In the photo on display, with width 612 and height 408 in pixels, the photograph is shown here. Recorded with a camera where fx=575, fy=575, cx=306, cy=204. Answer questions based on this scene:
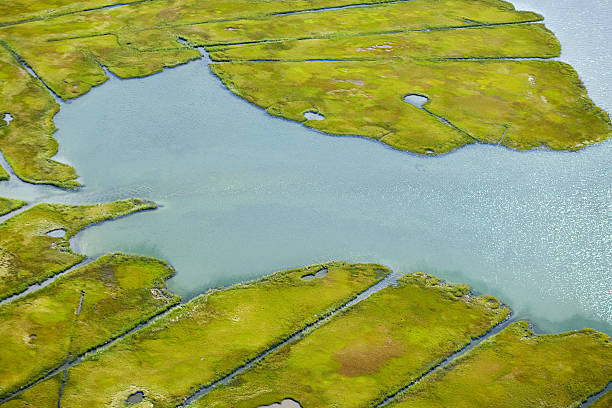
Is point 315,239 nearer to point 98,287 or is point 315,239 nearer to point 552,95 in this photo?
point 98,287

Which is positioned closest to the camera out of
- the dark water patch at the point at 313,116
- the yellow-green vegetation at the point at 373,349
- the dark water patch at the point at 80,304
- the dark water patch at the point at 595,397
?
the yellow-green vegetation at the point at 373,349

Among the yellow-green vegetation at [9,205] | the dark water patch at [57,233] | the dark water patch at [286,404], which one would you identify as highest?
the yellow-green vegetation at [9,205]

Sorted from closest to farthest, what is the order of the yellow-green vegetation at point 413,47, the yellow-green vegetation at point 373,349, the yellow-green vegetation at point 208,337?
A: the yellow-green vegetation at point 208,337
the yellow-green vegetation at point 373,349
the yellow-green vegetation at point 413,47

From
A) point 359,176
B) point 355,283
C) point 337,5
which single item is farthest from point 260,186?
point 337,5

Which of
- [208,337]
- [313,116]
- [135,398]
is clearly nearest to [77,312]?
[135,398]

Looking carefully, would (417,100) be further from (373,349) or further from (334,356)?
(334,356)

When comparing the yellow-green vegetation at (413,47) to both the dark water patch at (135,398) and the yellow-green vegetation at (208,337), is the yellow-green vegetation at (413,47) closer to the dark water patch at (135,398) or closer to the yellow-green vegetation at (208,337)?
the yellow-green vegetation at (208,337)

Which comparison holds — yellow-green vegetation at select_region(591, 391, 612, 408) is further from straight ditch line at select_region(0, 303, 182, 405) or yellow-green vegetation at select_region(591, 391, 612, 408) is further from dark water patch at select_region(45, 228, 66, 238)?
dark water patch at select_region(45, 228, 66, 238)

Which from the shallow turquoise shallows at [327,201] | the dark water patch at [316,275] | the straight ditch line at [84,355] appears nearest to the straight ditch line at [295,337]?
the shallow turquoise shallows at [327,201]
